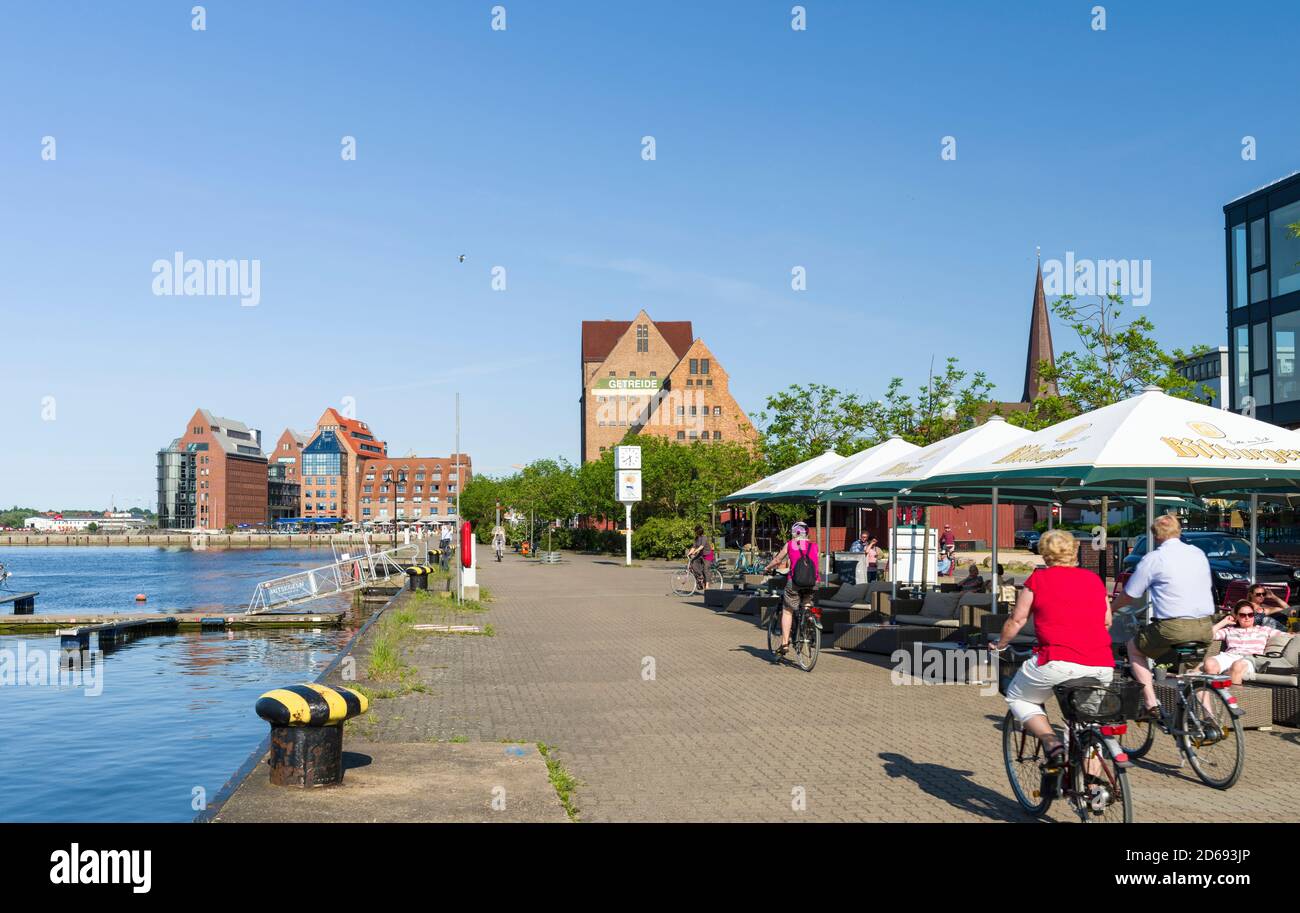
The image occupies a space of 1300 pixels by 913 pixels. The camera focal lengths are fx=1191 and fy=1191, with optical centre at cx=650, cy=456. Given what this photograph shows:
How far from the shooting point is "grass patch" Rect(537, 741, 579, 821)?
7527 mm

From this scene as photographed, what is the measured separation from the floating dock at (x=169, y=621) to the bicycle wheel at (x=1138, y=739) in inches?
1100

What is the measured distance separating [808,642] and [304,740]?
27.5ft

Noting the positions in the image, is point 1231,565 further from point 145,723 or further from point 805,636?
point 145,723

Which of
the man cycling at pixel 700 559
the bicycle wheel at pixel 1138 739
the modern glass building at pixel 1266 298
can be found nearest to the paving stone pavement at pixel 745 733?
the bicycle wheel at pixel 1138 739

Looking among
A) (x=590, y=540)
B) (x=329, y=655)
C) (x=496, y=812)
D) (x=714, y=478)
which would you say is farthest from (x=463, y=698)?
(x=590, y=540)

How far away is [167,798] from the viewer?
13.0 m

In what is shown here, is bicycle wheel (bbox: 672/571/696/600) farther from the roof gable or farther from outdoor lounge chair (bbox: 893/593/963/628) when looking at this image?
the roof gable

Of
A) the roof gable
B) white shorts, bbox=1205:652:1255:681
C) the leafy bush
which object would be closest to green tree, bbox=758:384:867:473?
the leafy bush

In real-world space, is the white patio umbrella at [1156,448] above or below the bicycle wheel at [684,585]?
above

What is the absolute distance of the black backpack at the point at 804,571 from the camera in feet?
50.5

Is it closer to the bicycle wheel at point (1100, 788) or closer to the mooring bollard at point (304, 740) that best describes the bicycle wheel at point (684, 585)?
the mooring bollard at point (304, 740)

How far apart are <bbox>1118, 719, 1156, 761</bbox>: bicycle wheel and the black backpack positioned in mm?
5559
